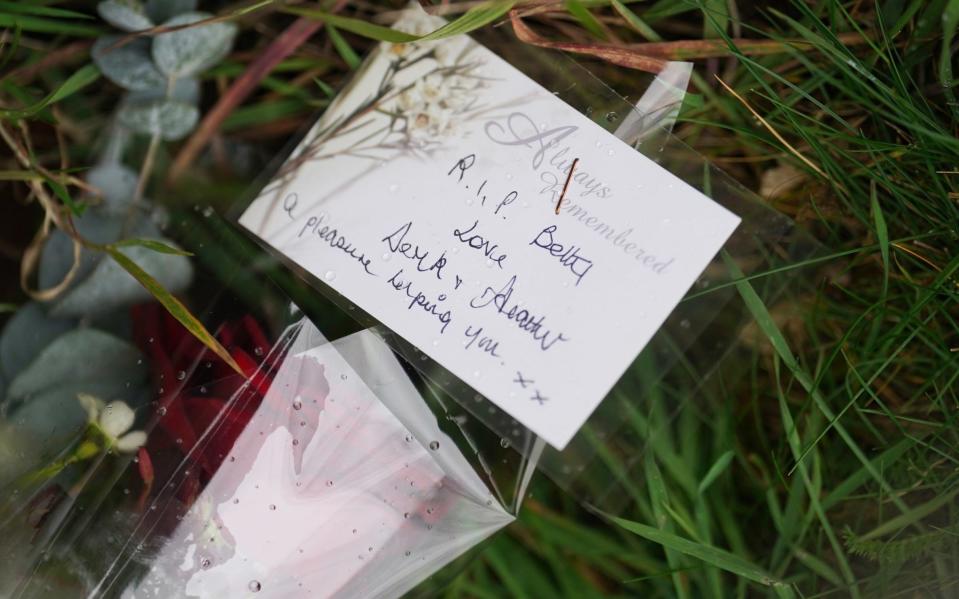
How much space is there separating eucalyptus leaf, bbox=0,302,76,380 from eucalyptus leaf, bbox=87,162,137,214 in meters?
0.10

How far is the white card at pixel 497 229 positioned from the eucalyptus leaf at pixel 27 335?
7.8 inches

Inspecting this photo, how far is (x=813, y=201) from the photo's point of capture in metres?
0.62

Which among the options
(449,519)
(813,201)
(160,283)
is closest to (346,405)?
(449,519)

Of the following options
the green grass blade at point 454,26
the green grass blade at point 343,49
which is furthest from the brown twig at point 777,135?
the green grass blade at point 343,49

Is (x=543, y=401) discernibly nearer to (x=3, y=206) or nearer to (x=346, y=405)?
(x=346, y=405)

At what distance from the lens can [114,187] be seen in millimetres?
682

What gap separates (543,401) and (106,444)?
0.28m

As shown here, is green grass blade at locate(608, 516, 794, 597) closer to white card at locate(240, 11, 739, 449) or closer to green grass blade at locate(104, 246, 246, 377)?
white card at locate(240, 11, 739, 449)

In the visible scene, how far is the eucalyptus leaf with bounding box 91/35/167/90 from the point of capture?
67 centimetres

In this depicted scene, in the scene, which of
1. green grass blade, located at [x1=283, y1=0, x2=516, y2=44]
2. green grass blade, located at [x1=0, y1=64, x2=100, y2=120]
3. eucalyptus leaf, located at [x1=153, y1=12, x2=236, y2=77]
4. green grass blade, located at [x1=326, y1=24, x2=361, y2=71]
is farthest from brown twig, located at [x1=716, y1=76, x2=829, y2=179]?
green grass blade, located at [x1=0, y1=64, x2=100, y2=120]

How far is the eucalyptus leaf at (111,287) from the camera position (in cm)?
65

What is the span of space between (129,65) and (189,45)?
5 centimetres

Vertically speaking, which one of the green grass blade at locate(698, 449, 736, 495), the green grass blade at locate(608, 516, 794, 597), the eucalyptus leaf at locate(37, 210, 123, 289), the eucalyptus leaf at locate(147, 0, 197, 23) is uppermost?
the eucalyptus leaf at locate(147, 0, 197, 23)

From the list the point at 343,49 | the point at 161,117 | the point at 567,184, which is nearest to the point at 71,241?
the point at 161,117
